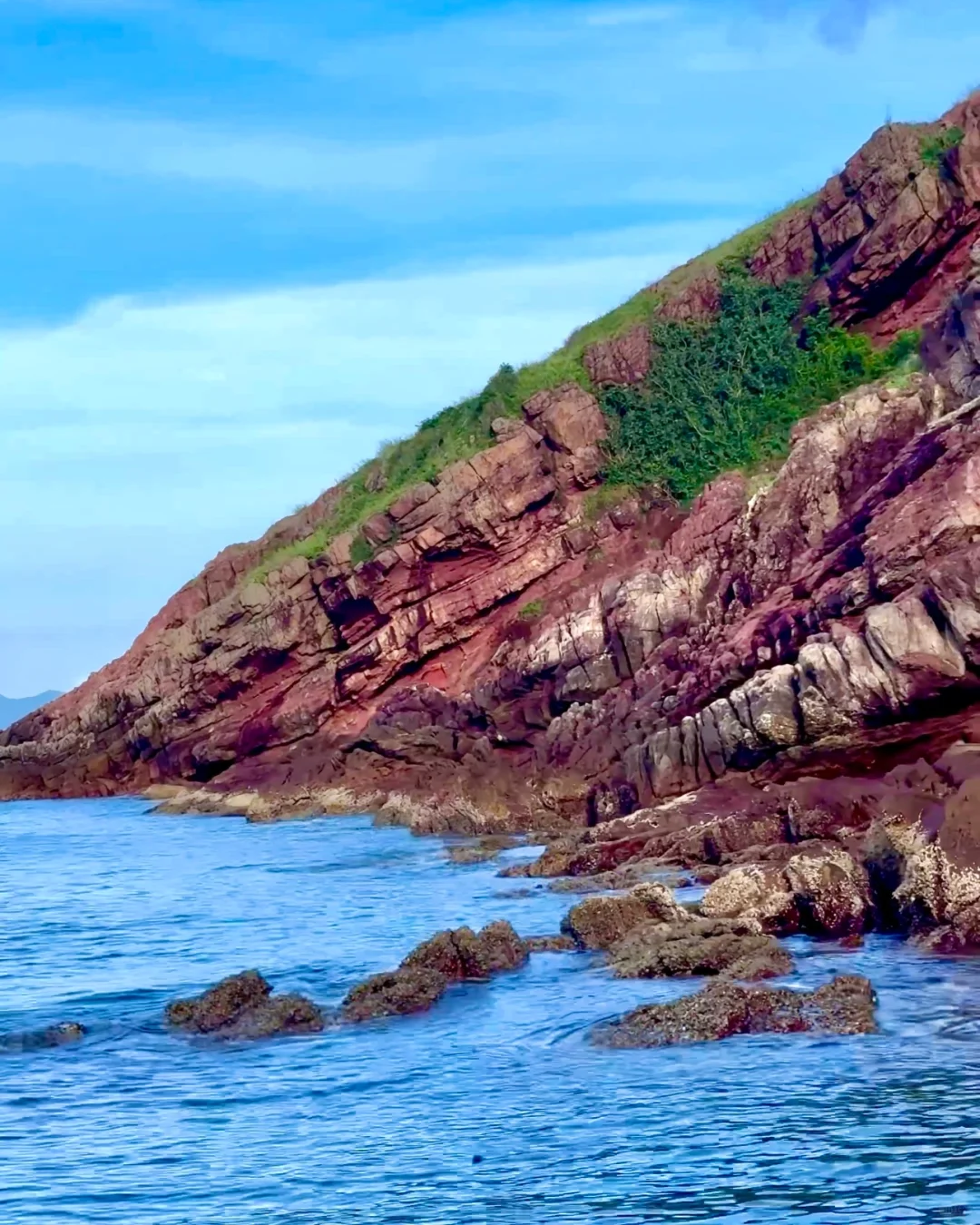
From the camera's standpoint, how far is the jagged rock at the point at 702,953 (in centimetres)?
1811

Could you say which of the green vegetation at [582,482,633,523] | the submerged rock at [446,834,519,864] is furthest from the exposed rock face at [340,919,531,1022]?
the green vegetation at [582,482,633,523]

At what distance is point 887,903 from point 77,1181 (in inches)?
471

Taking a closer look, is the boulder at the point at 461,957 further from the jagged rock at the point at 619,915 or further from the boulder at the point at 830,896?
the boulder at the point at 830,896

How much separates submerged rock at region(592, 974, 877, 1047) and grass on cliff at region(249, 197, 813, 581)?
145 ft

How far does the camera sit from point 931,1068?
14.0m

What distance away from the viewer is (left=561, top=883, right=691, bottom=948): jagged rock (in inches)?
839

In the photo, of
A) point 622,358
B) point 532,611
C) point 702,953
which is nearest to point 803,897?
point 702,953

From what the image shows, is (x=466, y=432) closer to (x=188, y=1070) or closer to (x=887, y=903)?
(x=887, y=903)

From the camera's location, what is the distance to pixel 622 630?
46219mm

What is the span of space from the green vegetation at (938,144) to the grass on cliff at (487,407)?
825 cm

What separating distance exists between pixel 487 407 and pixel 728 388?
10.0 meters

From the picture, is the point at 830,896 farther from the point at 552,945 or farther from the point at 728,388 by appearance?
the point at 728,388

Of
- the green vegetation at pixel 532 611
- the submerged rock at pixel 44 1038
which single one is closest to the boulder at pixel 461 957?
the submerged rock at pixel 44 1038

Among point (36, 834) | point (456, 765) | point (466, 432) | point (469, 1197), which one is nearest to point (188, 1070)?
point (469, 1197)
